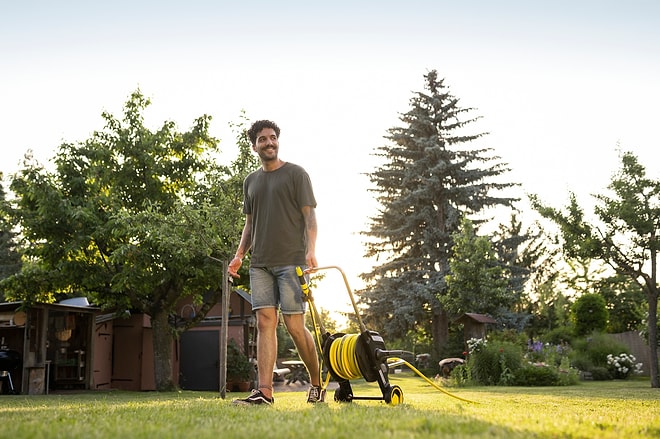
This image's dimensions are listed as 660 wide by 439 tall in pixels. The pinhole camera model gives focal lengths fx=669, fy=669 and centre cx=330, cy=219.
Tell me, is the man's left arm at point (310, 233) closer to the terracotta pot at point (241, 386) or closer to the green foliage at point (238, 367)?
the green foliage at point (238, 367)

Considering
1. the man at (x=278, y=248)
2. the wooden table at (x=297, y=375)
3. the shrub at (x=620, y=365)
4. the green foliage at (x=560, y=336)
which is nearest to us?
the man at (x=278, y=248)

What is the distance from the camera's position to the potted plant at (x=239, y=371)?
58.2 feet

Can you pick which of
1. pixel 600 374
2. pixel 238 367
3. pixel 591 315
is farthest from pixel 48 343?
pixel 591 315

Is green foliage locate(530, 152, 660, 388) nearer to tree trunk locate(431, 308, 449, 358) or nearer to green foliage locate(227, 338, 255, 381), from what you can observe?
green foliage locate(227, 338, 255, 381)

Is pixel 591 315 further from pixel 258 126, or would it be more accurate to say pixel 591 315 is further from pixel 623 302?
pixel 258 126

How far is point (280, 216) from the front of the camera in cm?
541

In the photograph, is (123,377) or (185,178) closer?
(185,178)

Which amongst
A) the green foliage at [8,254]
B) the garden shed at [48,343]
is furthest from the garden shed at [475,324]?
the green foliage at [8,254]

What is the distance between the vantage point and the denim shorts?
17.2 ft

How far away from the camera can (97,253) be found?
1562 centimetres

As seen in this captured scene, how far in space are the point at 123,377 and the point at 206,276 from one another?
7089mm

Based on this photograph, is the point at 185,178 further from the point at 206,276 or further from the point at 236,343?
the point at 236,343

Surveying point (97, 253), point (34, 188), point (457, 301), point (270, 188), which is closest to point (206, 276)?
point (97, 253)

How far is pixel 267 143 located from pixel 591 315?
2439cm
